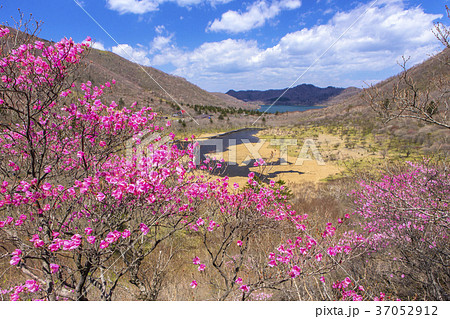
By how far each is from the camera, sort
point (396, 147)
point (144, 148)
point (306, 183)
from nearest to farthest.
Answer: point (144, 148)
point (306, 183)
point (396, 147)

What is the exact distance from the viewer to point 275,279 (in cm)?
411

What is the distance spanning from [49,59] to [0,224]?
2063mm

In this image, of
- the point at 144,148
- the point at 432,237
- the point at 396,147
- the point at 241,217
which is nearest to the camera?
the point at 144,148

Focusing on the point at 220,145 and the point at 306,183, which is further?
the point at 220,145

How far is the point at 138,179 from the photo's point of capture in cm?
309

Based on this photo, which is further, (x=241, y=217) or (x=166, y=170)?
(x=241, y=217)

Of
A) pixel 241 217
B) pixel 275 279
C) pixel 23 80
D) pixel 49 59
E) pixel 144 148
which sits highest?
pixel 49 59

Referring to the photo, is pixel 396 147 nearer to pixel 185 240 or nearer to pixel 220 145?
pixel 220 145

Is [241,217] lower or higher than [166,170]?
lower

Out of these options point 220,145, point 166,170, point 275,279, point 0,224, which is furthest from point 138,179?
point 220,145

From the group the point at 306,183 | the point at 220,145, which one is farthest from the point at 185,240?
the point at 220,145

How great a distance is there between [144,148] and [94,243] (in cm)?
155

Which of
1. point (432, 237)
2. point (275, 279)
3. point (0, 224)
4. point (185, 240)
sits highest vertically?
point (0, 224)

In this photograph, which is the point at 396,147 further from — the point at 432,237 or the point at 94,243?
the point at 94,243
